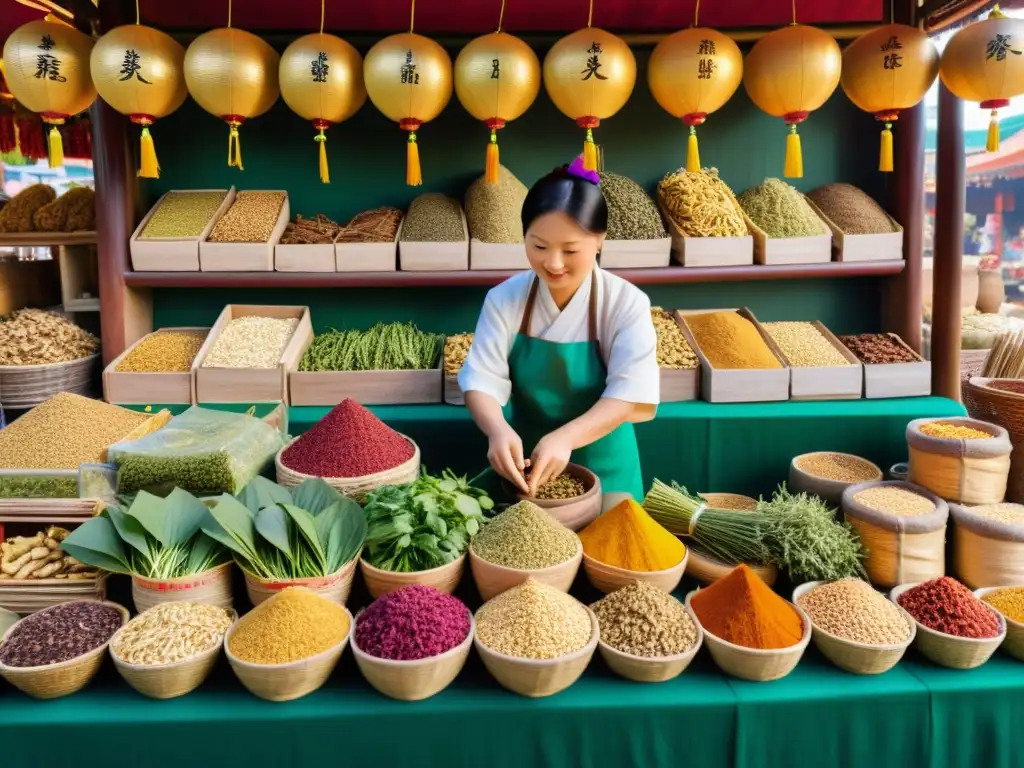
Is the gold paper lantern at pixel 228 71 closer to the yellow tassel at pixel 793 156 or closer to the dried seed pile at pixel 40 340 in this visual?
the dried seed pile at pixel 40 340

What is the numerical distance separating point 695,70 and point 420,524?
6.46 ft

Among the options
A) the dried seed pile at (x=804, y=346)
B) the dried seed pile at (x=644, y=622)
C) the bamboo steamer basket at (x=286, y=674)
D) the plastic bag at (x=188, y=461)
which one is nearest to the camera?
the bamboo steamer basket at (x=286, y=674)

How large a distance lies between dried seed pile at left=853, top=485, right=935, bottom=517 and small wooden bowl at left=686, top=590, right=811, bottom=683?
1.96 ft

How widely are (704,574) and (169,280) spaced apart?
2446 mm

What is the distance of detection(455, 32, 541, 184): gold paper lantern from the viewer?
8.57 ft

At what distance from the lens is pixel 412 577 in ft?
4.94

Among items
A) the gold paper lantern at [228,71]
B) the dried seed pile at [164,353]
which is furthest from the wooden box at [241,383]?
the gold paper lantern at [228,71]

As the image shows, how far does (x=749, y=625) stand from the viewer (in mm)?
1418

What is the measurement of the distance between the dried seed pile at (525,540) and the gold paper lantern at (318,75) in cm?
180

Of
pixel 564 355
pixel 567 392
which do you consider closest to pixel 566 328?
pixel 564 355

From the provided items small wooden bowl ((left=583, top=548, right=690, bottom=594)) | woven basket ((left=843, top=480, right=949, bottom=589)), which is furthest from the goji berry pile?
small wooden bowl ((left=583, top=548, right=690, bottom=594))

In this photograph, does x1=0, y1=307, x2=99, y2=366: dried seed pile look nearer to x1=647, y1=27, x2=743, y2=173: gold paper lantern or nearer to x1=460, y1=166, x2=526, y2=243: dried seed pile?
x1=460, y1=166, x2=526, y2=243: dried seed pile

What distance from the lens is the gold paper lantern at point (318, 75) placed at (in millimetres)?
2627

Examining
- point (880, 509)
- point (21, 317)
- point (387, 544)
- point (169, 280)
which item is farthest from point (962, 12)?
point (21, 317)
